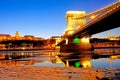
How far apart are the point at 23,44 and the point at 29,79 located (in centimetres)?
12739

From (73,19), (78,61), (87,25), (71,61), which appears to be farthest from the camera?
(73,19)

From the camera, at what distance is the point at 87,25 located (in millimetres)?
34219

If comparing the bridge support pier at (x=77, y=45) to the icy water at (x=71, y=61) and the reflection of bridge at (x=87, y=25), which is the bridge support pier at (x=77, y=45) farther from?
the icy water at (x=71, y=61)

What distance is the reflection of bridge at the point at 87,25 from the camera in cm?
2649

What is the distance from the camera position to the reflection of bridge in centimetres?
2649

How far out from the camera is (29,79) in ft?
32.5

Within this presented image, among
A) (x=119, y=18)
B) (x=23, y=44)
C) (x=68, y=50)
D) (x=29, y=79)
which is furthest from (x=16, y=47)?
(x=29, y=79)

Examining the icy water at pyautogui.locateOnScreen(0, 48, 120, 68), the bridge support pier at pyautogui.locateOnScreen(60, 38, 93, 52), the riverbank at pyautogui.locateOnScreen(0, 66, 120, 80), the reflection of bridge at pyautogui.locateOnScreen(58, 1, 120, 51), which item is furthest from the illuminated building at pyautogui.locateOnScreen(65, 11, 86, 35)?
the riverbank at pyautogui.locateOnScreen(0, 66, 120, 80)

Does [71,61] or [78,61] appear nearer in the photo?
[78,61]

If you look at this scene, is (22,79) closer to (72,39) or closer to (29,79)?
(29,79)

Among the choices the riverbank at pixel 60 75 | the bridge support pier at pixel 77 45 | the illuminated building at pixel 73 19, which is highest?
the illuminated building at pixel 73 19

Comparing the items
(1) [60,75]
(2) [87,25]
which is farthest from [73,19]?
(1) [60,75]

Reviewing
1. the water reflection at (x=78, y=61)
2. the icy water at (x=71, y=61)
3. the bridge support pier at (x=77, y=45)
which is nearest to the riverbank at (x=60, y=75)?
the icy water at (x=71, y=61)

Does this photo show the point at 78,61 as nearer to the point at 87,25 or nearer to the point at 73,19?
the point at 87,25
